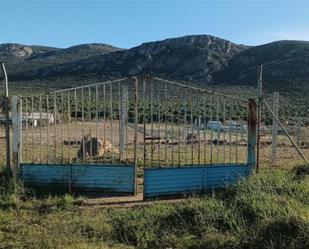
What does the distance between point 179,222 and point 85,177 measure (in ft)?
10.3

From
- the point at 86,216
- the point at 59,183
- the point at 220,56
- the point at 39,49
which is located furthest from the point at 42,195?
the point at 39,49

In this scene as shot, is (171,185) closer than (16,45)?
Yes

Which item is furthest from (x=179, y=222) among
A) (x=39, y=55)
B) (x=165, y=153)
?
(x=39, y=55)

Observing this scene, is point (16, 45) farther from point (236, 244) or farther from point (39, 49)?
point (236, 244)

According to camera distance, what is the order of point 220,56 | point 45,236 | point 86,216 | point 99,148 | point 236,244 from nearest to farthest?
point 236,244, point 45,236, point 86,216, point 99,148, point 220,56

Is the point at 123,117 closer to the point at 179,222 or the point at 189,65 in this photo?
the point at 179,222

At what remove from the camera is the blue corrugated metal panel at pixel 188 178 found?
1061 centimetres

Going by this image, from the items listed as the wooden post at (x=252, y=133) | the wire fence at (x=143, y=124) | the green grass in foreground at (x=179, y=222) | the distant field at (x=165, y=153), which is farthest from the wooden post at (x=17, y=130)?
the wooden post at (x=252, y=133)

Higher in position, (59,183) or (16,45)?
(16,45)

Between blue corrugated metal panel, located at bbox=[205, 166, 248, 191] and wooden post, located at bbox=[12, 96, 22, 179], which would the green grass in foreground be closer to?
blue corrugated metal panel, located at bbox=[205, 166, 248, 191]

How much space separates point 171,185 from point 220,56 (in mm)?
72135

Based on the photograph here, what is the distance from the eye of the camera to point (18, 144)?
1107cm

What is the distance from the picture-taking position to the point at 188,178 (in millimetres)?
10875

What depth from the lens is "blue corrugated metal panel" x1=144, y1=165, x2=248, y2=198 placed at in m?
10.6
